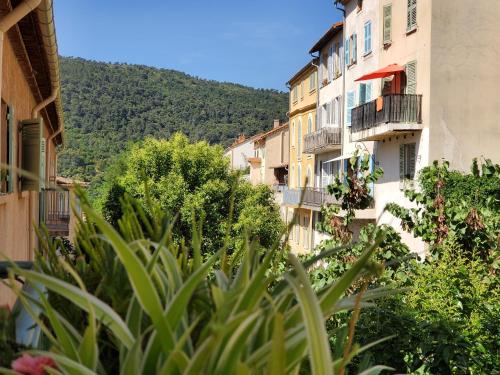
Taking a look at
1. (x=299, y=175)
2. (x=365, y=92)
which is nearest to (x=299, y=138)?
(x=299, y=175)

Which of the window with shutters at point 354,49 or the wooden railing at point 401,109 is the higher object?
the window with shutters at point 354,49

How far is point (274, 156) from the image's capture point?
47.1 m

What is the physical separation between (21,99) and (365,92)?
50.7 feet

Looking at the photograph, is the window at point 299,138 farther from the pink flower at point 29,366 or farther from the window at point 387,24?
the pink flower at point 29,366

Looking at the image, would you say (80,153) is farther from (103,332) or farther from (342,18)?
(103,332)

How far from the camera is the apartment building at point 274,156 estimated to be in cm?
4484

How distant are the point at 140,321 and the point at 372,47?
21488 millimetres

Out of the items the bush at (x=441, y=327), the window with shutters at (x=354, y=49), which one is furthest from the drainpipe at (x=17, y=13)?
the window with shutters at (x=354, y=49)

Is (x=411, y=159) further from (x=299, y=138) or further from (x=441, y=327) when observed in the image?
(x=299, y=138)

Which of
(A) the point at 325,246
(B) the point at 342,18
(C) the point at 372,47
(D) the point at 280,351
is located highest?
(B) the point at 342,18

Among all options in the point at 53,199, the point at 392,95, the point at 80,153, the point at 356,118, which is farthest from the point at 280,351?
the point at 80,153

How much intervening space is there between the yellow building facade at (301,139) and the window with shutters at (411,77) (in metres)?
12.5

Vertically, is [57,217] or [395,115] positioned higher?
[395,115]

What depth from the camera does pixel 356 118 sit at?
2111cm
